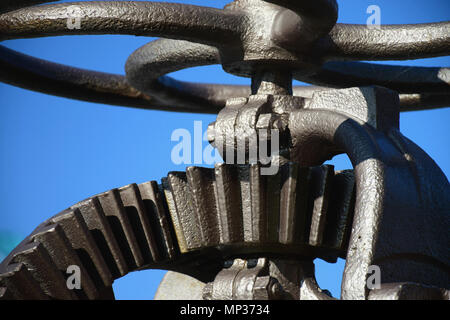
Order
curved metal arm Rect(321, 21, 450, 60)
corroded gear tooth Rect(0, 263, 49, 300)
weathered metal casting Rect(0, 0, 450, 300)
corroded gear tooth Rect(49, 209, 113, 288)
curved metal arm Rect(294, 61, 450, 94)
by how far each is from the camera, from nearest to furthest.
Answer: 1. weathered metal casting Rect(0, 0, 450, 300)
2. corroded gear tooth Rect(0, 263, 49, 300)
3. corroded gear tooth Rect(49, 209, 113, 288)
4. curved metal arm Rect(321, 21, 450, 60)
5. curved metal arm Rect(294, 61, 450, 94)

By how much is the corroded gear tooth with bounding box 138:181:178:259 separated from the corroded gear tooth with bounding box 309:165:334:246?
1.48 ft

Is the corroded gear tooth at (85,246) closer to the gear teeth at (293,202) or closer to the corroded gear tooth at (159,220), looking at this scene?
the corroded gear tooth at (159,220)

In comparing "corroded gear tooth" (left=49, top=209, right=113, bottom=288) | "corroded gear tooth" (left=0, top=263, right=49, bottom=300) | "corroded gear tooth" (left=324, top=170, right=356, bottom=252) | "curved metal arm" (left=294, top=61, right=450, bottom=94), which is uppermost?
"curved metal arm" (left=294, top=61, right=450, bottom=94)

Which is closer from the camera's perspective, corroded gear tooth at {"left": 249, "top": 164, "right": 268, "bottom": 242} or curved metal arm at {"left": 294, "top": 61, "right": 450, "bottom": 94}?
corroded gear tooth at {"left": 249, "top": 164, "right": 268, "bottom": 242}

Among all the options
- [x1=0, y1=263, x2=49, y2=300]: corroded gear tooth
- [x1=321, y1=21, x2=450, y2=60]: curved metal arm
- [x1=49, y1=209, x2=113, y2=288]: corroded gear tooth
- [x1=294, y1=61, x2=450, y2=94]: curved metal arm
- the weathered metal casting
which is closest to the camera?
the weathered metal casting

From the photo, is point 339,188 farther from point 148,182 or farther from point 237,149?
point 148,182

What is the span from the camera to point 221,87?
3949 millimetres

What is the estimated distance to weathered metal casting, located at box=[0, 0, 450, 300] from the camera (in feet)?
8.12

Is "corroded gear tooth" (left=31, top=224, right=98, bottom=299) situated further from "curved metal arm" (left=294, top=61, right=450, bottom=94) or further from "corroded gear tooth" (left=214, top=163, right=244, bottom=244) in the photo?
"curved metal arm" (left=294, top=61, right=450, bottom=94)

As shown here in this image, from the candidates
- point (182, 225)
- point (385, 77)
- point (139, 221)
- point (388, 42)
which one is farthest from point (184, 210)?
point (385, 77)

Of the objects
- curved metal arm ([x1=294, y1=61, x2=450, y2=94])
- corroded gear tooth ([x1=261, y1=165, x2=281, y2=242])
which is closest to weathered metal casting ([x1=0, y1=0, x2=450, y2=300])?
corroded gear tooth ([x1=261, y1=165, x2=281, y2=242])

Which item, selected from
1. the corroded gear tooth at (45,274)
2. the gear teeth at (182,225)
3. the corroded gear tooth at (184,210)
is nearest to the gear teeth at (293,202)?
the gear teeth at (182,225)

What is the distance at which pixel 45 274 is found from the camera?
266cm
